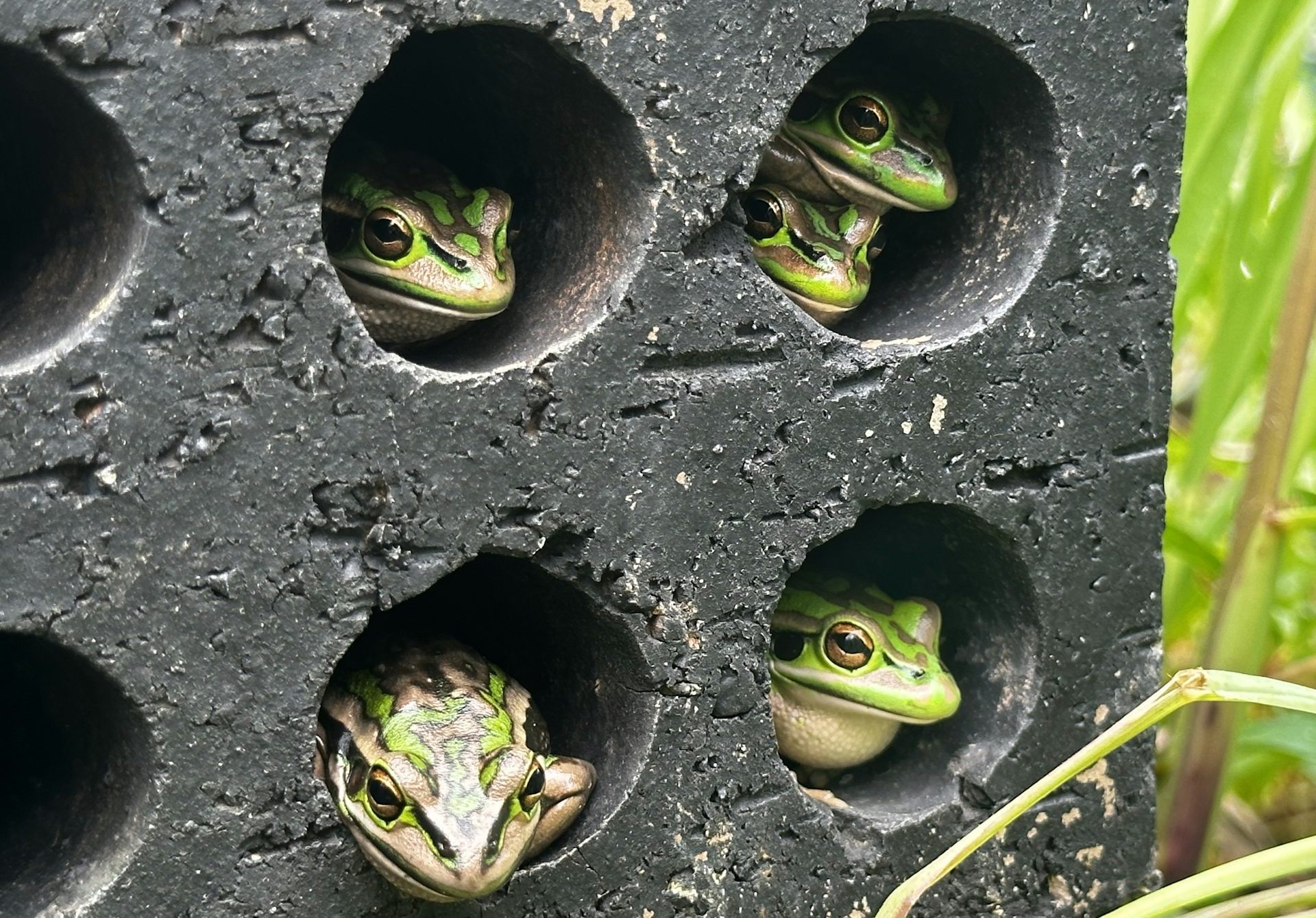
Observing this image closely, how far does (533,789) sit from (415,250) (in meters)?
0.49

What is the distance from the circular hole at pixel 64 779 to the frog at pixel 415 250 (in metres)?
0.41

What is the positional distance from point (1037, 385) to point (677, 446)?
0.41m

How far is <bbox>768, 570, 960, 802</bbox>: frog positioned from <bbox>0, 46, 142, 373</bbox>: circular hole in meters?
0.77

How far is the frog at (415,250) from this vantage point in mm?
1142

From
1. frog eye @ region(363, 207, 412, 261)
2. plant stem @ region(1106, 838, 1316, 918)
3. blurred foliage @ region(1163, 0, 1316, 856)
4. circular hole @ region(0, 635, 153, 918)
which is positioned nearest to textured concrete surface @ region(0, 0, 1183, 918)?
circular hole @ region(0, 635, 153, 918)

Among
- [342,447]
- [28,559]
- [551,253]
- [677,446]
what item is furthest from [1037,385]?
[28,559]

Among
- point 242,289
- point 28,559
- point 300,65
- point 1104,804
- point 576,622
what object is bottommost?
point 1104,804

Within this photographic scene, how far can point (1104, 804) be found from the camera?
1.41m

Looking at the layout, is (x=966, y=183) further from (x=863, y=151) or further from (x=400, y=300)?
(x=400, y=300)

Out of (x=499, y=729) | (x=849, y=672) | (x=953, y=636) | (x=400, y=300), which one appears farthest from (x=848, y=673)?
(x=400, y=300)

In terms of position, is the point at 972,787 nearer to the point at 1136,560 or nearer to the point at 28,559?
the point at 1136,560

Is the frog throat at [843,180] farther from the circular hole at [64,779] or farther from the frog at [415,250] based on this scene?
the circular hole at [64,779]

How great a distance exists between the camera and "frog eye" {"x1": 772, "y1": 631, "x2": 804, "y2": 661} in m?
1.40

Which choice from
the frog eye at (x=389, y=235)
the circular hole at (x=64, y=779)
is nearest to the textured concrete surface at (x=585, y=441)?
the circular hole at (x=64, y=779)
